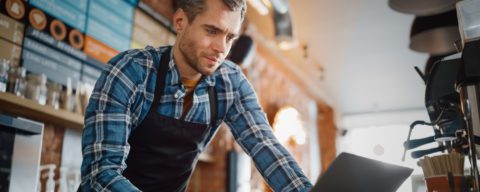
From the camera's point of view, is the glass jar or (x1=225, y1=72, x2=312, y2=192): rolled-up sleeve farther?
the glass jar

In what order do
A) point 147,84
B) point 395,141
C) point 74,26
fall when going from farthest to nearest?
point 395,141 < point 74,26 < point 147,84

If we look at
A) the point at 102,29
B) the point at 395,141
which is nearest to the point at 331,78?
the point at 395,141

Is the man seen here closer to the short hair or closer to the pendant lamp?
the short hair

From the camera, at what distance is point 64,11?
274 cm

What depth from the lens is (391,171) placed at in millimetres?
1080

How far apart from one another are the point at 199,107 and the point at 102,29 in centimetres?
169

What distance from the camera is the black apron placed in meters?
1.51

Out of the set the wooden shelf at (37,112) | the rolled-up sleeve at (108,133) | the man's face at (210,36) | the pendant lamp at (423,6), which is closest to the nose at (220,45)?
the man's face at (210,36)

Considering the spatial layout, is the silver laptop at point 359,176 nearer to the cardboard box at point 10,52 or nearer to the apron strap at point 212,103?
the apron strap at point 212,103

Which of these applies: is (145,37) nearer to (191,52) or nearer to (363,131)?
(191,52)

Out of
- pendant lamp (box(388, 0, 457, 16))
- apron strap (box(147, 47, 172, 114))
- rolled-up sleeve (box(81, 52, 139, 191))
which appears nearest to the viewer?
rolled-up sleeve (box(81, 52, 139, 191))

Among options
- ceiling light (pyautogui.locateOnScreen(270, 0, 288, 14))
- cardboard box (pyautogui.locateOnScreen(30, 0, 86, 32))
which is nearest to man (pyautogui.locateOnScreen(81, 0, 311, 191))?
cardboard box (pyautogui.locateOnScreen(30, 0, 86, 32))

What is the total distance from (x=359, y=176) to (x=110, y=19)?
8.04 feet

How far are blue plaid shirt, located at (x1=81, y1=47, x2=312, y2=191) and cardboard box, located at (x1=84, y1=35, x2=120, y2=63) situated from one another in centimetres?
142
